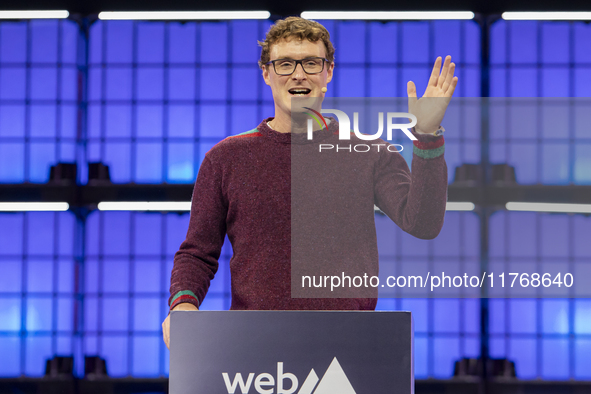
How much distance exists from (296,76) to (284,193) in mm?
290

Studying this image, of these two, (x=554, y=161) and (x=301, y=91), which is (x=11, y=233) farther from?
(x=554, y=161)

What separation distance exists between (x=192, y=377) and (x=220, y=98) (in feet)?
10.4

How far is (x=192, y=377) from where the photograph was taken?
0.96 metres

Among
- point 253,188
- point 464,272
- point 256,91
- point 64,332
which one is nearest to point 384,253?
point 464,272

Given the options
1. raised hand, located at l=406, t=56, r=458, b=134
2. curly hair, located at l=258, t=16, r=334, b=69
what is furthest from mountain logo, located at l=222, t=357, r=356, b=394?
curly hair, located at l=258, t=16, r=334, b=69

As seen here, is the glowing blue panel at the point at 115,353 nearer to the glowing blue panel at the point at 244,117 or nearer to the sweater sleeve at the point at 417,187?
the glowing blue panel at the point at 244,117

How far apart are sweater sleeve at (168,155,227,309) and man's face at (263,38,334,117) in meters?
0.27

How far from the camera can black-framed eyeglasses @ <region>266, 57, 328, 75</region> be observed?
1305 millimetres

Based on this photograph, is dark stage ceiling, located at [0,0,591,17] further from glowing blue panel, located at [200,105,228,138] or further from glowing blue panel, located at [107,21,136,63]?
glowing blue panel, located at [200,105,228,138]

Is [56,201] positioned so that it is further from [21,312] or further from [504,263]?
[504,263]

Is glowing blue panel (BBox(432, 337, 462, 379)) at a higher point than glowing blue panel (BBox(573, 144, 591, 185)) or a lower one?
lower

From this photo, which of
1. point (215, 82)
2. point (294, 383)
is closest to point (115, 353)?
point (215, 82)

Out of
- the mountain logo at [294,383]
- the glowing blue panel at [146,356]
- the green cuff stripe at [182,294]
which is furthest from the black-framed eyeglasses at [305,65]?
the glowing blue panel at [146,356]

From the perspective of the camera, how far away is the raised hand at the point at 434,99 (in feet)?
3.58
